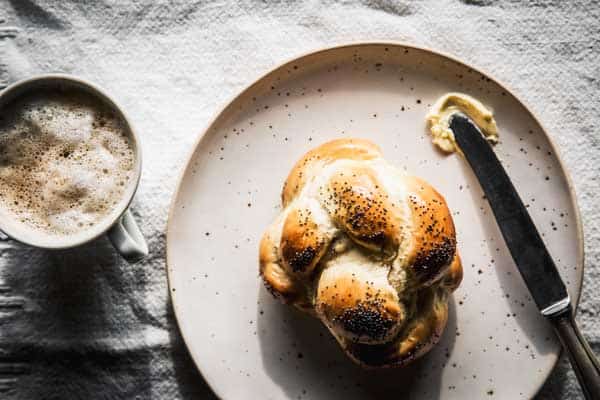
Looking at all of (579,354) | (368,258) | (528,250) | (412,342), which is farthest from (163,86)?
(579,354)

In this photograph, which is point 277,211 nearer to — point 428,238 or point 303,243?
point 303,243

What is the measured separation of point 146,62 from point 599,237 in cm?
140

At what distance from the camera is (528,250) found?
166 centimetres

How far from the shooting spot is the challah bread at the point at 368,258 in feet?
4.73

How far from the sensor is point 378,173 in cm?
152

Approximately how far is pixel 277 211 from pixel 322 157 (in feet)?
0.72

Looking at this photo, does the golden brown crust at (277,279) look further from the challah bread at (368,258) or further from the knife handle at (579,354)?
the knife handle at (579,354)

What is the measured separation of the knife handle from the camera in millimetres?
1591

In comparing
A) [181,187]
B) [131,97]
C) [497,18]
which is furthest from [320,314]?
[497,18]

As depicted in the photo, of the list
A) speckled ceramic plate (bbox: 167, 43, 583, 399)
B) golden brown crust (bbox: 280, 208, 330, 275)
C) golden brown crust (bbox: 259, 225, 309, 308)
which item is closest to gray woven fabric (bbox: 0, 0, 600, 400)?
speckled ceramic plate (bbox: 167, 43, 583, 399)

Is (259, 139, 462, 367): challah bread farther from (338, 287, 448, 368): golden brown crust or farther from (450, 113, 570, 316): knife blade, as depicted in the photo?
(450, 113, 570, 316): knife blade

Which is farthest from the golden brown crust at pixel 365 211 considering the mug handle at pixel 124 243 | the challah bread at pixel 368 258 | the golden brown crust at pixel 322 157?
the mug handle at pixel 124 243

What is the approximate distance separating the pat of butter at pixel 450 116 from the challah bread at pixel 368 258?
0.71 ft

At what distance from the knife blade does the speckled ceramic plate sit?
0.04 meters
